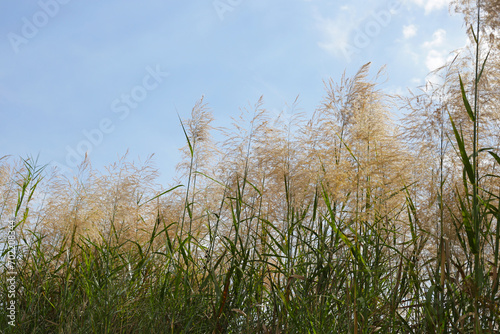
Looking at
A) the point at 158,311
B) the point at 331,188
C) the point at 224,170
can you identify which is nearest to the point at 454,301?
the point at 331,188

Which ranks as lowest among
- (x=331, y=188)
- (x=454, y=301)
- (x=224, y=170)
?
(x=454, y=301)

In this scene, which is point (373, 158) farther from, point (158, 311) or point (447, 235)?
point (158, 311)

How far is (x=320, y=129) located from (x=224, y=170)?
0.96 m

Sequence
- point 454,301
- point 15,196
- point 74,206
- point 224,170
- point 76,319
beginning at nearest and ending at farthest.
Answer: point 454,301, point 76,319, point 224,170, point 74,206, point 15,196

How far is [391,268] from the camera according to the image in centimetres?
262

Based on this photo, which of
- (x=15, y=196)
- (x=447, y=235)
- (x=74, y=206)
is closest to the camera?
(x=447, y=235)

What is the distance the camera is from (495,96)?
8.96 ft

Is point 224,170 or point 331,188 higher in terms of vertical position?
point 224,170

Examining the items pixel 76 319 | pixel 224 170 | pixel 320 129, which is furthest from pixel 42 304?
pixel 320 129

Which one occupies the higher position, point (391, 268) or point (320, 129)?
point (320, 129)

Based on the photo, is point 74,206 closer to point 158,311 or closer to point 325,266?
point 158,311

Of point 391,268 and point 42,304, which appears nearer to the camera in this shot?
point 391,268

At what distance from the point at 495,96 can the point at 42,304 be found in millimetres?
3613

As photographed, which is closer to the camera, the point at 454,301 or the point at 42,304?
the point at 454,301
